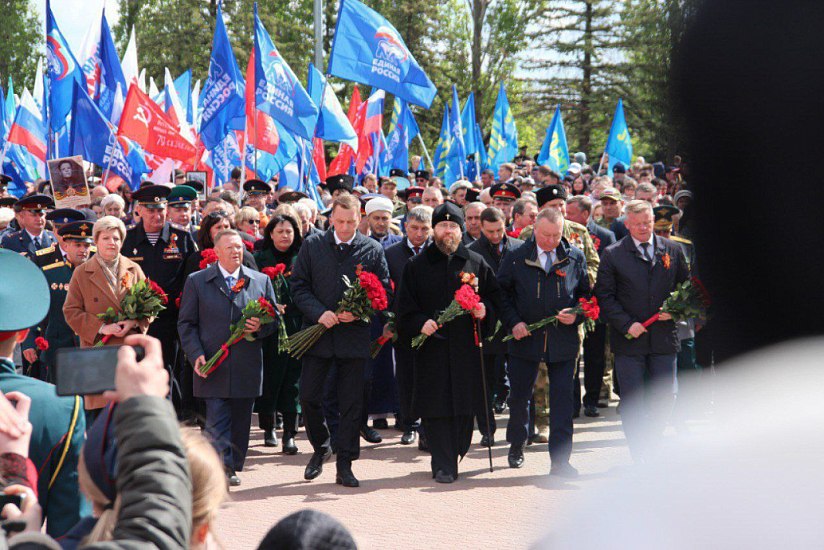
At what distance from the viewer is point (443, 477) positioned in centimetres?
778

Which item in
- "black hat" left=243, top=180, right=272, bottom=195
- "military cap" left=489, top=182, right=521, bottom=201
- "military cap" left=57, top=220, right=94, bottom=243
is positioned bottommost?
"military cap" left=57, top=220, right=94, bottom=243

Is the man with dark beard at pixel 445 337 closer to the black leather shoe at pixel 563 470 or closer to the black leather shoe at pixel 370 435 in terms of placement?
the black leather shoe at pixel 563 470

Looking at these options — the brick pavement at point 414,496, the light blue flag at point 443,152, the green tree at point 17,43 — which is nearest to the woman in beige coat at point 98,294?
the brick pavement at point 414,496

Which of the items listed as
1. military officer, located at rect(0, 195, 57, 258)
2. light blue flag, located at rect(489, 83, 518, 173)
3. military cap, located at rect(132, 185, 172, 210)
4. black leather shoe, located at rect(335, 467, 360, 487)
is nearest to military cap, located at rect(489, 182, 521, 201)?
military cap, located at rect(132, 185, 172, 210)

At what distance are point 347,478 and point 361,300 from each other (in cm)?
147

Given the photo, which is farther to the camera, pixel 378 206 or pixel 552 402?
pixel 378 206

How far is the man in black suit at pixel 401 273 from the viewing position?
9.08 m

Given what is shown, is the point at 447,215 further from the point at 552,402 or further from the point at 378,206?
the point at 378,206

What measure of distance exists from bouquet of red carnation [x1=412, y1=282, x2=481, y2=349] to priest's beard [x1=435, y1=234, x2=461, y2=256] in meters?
0.29

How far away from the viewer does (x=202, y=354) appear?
25.1 feet

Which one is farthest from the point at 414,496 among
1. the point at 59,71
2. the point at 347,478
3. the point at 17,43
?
the point at 17,43

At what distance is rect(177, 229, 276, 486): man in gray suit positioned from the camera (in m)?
7.61

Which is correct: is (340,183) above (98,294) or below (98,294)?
above

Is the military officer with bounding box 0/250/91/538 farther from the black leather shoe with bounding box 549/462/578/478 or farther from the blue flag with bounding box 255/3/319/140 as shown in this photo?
the blue flag with bounding box 255/3/319/140
